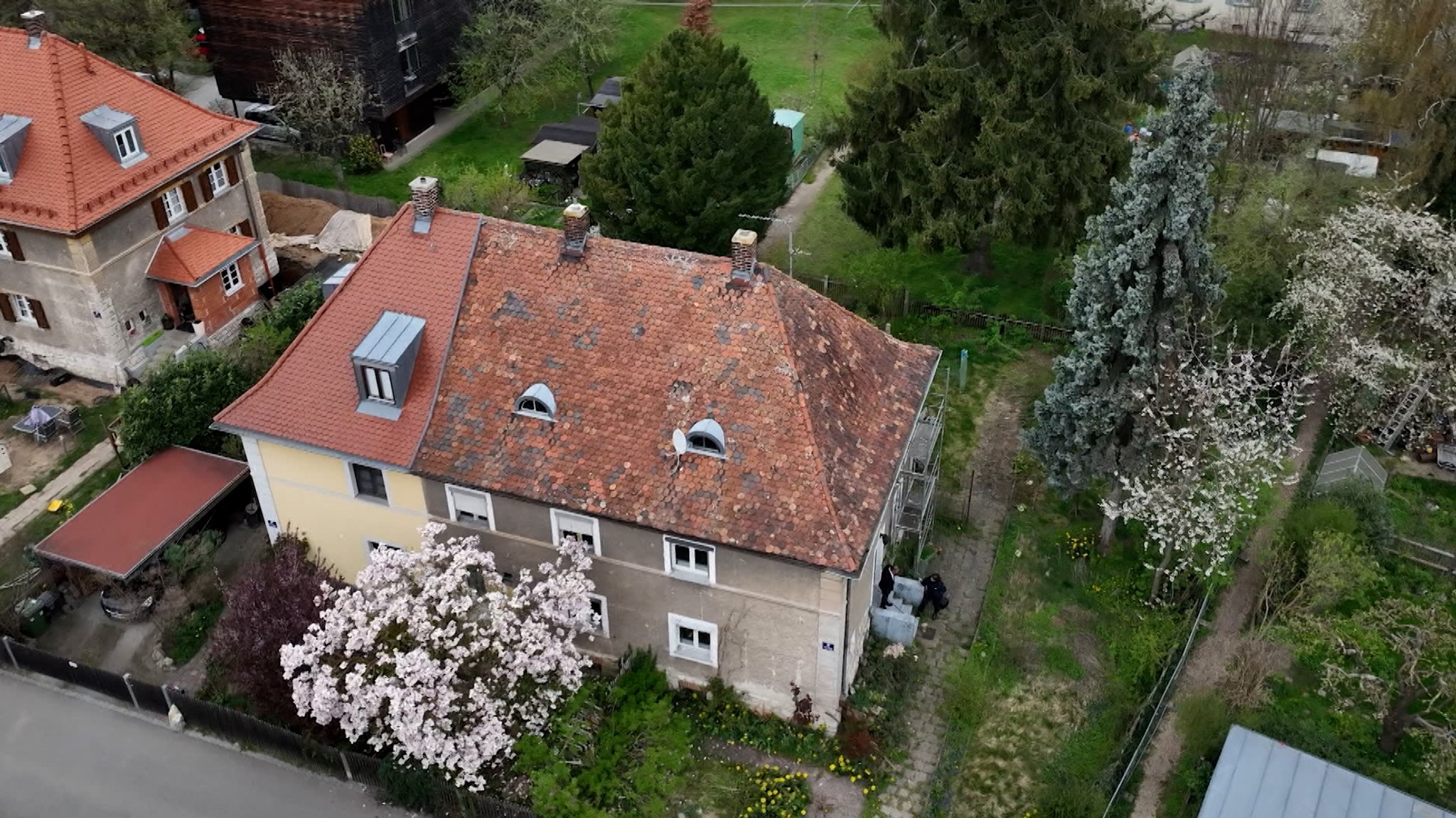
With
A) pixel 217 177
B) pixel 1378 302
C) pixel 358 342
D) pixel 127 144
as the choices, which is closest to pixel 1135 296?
pixel 1378 302

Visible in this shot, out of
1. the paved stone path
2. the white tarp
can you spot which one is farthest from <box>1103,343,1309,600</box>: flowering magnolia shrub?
the white tarp

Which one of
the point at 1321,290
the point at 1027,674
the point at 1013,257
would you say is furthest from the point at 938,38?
the point at 1027,674

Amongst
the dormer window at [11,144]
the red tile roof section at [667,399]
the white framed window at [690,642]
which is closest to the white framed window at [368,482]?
the red tile roof section at [667,399]

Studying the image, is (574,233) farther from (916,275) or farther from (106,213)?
(916,275)

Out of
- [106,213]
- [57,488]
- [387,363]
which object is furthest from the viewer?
[106,213]

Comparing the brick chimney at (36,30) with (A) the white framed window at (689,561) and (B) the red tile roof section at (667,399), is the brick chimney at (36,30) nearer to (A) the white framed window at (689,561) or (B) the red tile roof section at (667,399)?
(B) the red tile roof section at (667,399)

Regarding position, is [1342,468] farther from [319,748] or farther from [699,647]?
[319,748]
